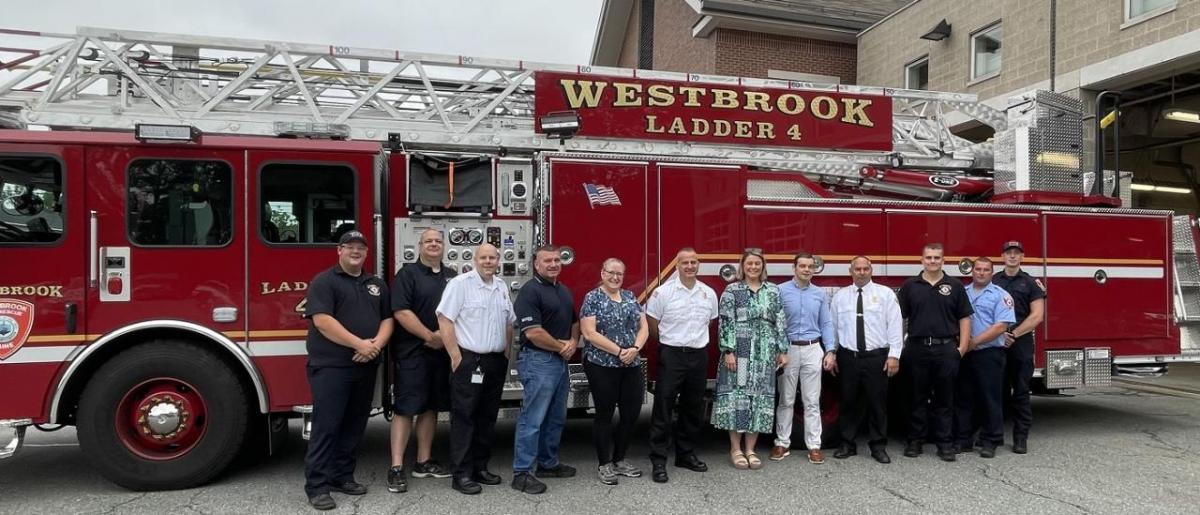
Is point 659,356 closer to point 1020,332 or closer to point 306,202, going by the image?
point 306,202

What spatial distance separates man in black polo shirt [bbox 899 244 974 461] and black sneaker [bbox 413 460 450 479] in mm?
3744

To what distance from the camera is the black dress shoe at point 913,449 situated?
6062 millimetres

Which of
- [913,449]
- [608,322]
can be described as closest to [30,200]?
[608,322]

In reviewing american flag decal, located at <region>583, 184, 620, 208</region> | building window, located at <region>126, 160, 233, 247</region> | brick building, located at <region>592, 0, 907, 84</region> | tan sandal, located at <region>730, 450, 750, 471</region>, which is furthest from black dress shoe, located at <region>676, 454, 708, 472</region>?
brick building, located at <region>592, 0, 907, 84</region>

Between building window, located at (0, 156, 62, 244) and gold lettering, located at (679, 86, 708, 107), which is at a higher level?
gold lettering, located at (679, 86, 708, 107)

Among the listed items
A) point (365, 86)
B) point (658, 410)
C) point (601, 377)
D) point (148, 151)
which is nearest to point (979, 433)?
point (658, 410)

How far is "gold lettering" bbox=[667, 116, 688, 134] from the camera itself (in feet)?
21.1

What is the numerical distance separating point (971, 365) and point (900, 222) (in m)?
1.32

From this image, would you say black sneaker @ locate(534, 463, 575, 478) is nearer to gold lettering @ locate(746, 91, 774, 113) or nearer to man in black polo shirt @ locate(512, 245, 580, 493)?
man in black polo shirt @ locate(512, 245, 580, 493)

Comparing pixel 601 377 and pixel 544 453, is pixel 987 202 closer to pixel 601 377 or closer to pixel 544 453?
pixel 601 377

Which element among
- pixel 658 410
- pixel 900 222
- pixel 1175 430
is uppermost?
pixel 900 222

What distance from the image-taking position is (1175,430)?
724cm

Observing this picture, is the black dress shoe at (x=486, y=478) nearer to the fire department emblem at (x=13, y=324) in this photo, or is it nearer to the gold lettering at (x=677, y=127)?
the fire department emblem at (x=13, y=324)

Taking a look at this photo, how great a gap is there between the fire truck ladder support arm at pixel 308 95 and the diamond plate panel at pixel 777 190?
38 centimetres
